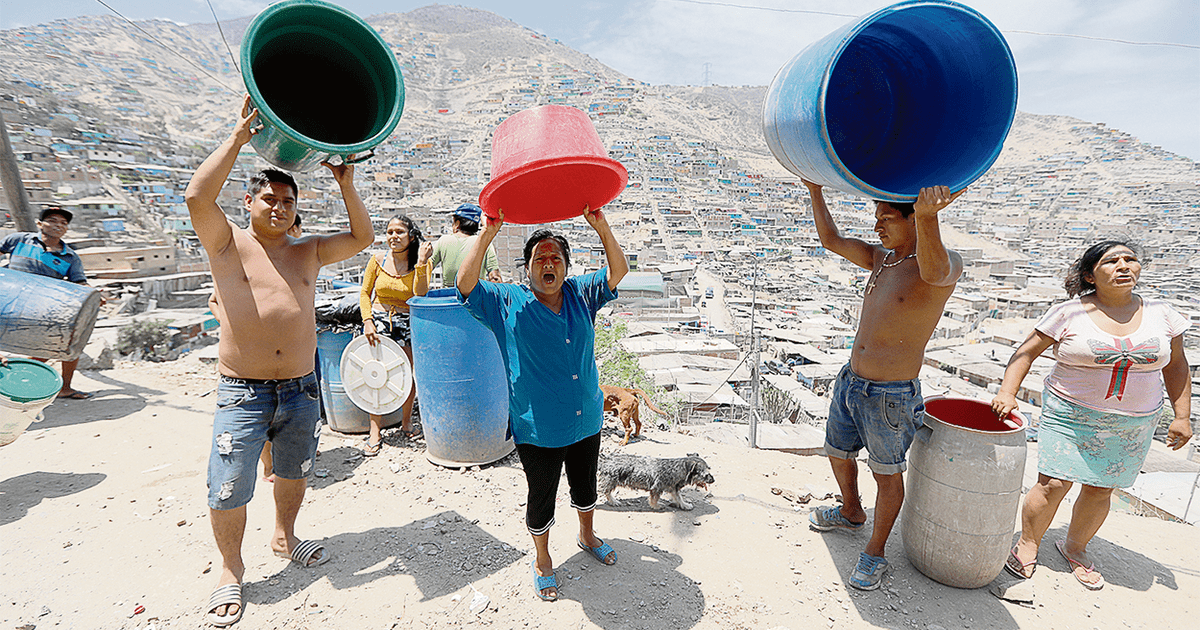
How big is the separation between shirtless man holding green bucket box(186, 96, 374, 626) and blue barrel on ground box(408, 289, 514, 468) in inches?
38.8

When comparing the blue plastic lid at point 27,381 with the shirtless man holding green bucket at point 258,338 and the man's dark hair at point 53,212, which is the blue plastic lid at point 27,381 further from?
the shirtless man holding green bucket at point 258,338

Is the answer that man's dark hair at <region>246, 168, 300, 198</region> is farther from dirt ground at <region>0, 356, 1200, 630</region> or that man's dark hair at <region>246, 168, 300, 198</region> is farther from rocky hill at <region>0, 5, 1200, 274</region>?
rocky hill at <region>0, 5, 1200, 274</region>

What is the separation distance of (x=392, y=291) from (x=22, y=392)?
2.31 metres

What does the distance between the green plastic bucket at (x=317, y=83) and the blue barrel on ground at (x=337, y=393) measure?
2.12 metres

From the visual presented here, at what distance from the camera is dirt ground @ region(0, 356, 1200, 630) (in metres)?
2.27

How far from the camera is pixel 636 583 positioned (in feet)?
8.07

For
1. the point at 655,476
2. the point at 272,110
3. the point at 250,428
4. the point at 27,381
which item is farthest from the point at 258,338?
the point at 27,381

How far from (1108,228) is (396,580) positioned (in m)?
92.9

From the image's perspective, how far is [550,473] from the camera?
7.48 ft

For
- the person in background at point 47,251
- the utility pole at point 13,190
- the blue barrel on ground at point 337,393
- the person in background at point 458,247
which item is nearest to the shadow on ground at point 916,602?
the person in background at point 458,247

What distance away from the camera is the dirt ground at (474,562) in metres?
2.27

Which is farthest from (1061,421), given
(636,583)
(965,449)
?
(636,583)

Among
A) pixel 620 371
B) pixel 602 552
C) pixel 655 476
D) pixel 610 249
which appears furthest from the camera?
pixel 620 371

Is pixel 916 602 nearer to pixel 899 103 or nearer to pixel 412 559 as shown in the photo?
pixel 899 103
